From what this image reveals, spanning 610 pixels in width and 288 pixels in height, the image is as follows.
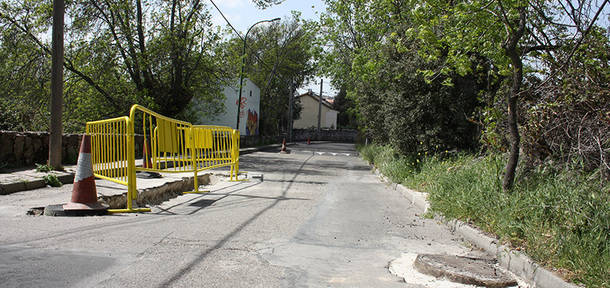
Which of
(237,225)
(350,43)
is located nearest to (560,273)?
(237,225)

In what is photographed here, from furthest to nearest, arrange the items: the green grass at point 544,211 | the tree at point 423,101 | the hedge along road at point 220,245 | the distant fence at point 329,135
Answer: the distant fence at point 329,135, the tree at point 423,101, the green grass at point 544,211, the hedge along road at point 220,245

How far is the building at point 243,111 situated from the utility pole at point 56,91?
20.4 meters

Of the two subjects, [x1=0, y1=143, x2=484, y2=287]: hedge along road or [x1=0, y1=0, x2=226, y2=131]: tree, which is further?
[x1=0, y1=0, x2=226, y2=131]: tree

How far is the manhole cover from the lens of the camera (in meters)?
4.06

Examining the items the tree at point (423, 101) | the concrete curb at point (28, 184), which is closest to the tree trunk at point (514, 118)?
the tree at point (423, 101)

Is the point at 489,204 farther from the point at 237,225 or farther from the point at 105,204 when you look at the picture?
the point at 105,204

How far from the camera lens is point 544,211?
4887 millimetres

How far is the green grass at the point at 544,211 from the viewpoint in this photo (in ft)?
12.8

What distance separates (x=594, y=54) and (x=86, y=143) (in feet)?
26.0

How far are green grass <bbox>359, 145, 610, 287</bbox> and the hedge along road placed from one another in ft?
1.73

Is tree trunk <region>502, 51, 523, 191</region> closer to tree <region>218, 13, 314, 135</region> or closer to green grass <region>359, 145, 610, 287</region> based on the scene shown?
green grass <region>359, 145, 610, 287</region>

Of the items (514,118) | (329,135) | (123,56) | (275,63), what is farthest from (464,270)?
(329,135)

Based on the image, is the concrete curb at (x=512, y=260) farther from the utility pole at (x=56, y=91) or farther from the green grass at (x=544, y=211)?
the utility pole at (x=56, y=91)

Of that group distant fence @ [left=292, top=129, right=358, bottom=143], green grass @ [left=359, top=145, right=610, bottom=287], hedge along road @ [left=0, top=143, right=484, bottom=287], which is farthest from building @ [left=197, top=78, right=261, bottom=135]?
distant fence @ [left=292, top=129, right=358, bottom=143]
